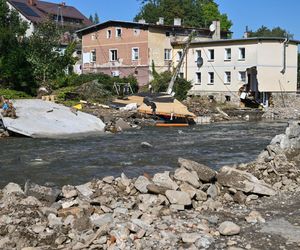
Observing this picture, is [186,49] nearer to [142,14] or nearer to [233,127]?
[233,127]

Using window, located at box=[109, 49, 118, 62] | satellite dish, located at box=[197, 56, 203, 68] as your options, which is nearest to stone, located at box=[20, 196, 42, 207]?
satellite dish, located at box=[197, 56, 203, 68]

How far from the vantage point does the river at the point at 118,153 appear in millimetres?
17797

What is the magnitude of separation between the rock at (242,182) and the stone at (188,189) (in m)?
1.22

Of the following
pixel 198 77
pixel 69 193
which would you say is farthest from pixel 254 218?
pixel 198 77

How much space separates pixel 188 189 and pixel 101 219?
2872 mm

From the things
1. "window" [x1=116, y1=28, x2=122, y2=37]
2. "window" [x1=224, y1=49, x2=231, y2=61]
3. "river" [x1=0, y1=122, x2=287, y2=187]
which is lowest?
"river" [x1=0, y1=122, x2=287, y2=187]

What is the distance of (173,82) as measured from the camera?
48000 millimetres

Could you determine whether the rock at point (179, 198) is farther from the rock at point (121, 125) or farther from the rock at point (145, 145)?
the rock at point (121, 125)

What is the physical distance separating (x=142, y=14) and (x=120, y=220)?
90232 mm

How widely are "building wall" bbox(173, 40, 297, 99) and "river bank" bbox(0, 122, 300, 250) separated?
117ft

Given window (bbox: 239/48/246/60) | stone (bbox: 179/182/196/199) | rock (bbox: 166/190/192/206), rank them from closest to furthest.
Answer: rock (bbox: 166/190/192/206)
stone (bbox: 179/182/196/199)
window (bbox: 239/48/246/60)

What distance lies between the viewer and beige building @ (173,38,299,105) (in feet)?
161

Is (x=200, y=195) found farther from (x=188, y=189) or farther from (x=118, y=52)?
(x=118, y=52)

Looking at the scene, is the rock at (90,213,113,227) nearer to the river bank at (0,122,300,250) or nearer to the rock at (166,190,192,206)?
the river bank at (0,122,300,250)
